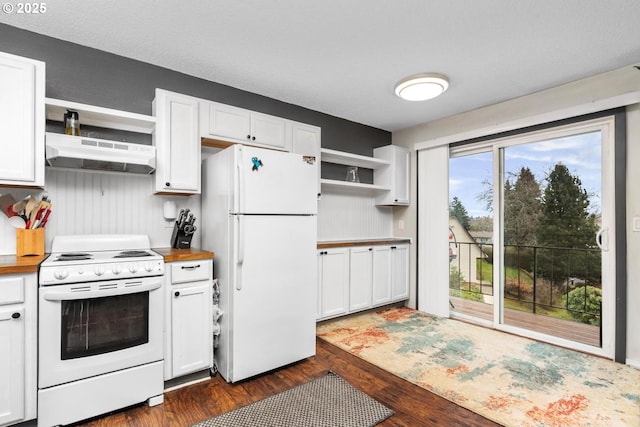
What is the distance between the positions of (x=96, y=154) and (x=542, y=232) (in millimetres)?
4000

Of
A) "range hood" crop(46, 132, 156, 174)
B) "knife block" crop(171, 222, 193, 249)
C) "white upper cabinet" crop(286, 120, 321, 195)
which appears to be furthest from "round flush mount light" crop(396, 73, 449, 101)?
"knife block" crop(171, 222, 193, 249)

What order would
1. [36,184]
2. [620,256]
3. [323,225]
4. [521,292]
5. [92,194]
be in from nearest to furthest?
[36,184], [92,194], [620,256], [521,292], [323,225]

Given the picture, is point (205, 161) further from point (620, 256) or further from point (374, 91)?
point (620, 256)

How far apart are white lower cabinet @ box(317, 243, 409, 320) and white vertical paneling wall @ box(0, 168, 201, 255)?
1.60m

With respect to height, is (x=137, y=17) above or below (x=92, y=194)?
above

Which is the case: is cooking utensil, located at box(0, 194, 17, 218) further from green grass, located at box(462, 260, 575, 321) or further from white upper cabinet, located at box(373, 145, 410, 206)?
green grass, located at box(462, 260, 575, 321)

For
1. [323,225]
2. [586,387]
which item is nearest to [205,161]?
[323,225]

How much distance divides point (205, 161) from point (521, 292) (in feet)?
11.7

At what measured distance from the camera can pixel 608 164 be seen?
9.13 feet

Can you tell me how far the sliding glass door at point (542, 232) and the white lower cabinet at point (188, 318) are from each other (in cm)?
299

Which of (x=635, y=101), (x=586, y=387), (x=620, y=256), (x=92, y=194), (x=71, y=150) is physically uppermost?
(x=635, y=101)

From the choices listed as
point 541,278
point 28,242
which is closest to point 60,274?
point 28,242

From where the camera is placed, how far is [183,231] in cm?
262

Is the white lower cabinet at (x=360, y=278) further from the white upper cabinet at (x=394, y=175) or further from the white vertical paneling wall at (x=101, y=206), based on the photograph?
the white vertical paneling wall at (x=101, y=206)
